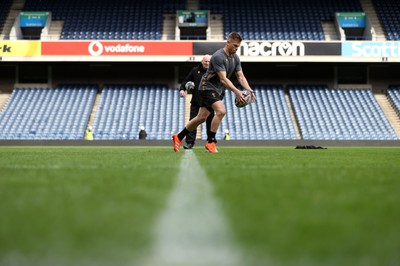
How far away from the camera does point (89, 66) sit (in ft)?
89.2

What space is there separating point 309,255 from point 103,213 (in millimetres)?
854

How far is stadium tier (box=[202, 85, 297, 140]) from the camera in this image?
74.6 feet

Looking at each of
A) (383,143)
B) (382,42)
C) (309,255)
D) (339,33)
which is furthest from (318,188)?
(339,33)

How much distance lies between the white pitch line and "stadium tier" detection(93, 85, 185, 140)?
2050 centimetres

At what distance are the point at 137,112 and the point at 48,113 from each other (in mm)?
4319

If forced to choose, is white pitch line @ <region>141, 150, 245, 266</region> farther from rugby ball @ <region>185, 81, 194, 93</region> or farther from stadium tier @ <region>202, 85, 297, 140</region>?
stadium tier @ <region>202, 85, 297, 140</region>

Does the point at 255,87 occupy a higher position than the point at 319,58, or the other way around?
the point at 319,58

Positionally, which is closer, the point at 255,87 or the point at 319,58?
the point at 319,58

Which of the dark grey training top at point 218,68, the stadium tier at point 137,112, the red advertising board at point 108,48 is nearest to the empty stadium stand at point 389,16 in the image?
the red advertising board at point 108,48

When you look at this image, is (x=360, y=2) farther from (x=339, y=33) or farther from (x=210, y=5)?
(x=210, y=5)

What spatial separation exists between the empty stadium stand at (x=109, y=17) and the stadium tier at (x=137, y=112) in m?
A: 2.85

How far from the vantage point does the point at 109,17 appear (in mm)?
28344

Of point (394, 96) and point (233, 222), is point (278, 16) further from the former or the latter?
point (233, 222)

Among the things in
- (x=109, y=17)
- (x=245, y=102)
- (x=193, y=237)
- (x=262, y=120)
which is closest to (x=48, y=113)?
(x=109, y=17)
